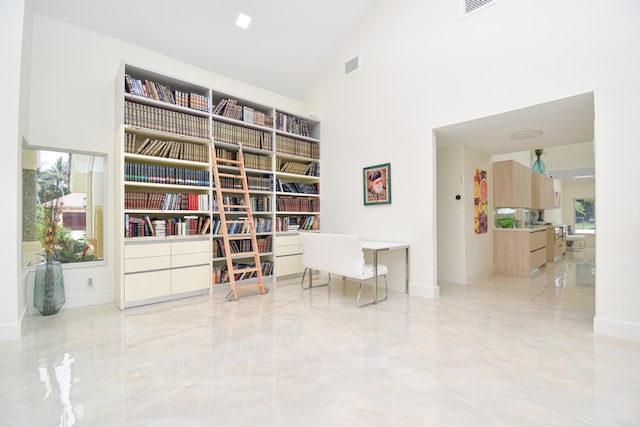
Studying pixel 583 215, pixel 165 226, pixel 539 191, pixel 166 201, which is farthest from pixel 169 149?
pixel 583 215

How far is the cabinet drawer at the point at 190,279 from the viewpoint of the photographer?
12.5 feet

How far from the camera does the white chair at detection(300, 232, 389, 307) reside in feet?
11.6

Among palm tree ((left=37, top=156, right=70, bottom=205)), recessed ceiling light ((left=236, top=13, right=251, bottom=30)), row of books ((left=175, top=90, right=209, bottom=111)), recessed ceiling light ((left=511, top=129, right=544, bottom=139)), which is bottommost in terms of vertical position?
palm tree ((left=37, top=156, right=70, bottom=205))

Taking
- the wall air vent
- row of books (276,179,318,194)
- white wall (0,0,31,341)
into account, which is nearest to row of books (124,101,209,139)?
white wall (0,0,31,341)

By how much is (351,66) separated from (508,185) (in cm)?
369

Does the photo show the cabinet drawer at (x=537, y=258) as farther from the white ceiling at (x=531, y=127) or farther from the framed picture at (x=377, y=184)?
the framed picture at (x=377, y=184)

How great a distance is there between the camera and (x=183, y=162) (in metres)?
3.90

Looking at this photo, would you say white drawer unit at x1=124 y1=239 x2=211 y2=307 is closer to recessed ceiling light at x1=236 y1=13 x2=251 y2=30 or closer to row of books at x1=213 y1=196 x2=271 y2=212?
row of books at x1=213 y1=196 x2=271 y2=212

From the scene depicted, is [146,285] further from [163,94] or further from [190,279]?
[163,94]

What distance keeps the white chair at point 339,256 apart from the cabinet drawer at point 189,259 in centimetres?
135

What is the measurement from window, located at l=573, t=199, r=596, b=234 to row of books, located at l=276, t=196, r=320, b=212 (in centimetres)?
1177

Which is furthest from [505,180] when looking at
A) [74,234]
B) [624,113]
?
[74,234]

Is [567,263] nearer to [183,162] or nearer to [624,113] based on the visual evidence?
[624,113]

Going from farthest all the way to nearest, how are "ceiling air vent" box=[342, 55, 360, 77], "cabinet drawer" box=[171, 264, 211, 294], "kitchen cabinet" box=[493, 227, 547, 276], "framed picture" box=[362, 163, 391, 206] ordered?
"kitchen cabinet" box=[493, 227, 547, 276]
"ceiling air vent" box=[342, 55, 360, 77]
"framed picture" box=[362, 163, 391, 206]
"cabinet drawer" box=[171, 264, 211, 294]
